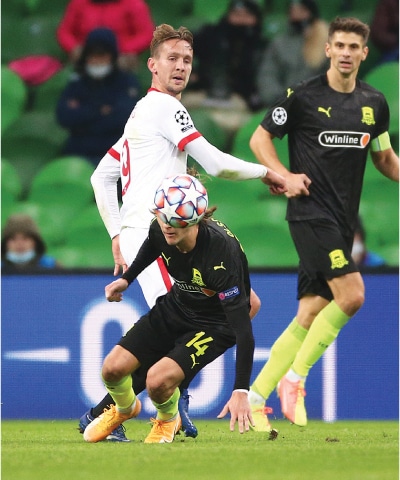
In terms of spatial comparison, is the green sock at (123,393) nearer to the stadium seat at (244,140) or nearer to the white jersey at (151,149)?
the white jersey at (151,149)

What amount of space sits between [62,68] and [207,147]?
6.02 meters

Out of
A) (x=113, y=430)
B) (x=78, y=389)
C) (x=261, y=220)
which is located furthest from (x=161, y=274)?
(x=261, y=220)

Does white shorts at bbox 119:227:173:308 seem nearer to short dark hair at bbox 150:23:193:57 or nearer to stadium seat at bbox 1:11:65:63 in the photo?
short dark hair at bbox 150:23:193:57

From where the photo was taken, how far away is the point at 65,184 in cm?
1122

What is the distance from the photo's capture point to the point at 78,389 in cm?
883

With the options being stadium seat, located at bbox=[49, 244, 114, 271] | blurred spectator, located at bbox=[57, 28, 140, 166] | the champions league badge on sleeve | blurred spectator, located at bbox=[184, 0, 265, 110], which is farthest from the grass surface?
blurred spectator, located at bbox=[184, 0, 265, 110]

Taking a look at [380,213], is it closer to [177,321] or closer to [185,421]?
[185,421]

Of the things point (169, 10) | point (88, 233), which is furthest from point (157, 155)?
point (169, 10)

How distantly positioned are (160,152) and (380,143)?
2.06 m

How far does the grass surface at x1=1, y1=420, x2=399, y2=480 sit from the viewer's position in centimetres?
475

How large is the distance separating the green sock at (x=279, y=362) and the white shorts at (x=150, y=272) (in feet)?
4.85

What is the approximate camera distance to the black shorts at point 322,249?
7.41 meters

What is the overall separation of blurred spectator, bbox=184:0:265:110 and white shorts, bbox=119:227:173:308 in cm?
530

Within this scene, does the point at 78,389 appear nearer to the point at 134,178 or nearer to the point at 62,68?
the point at 134,178
